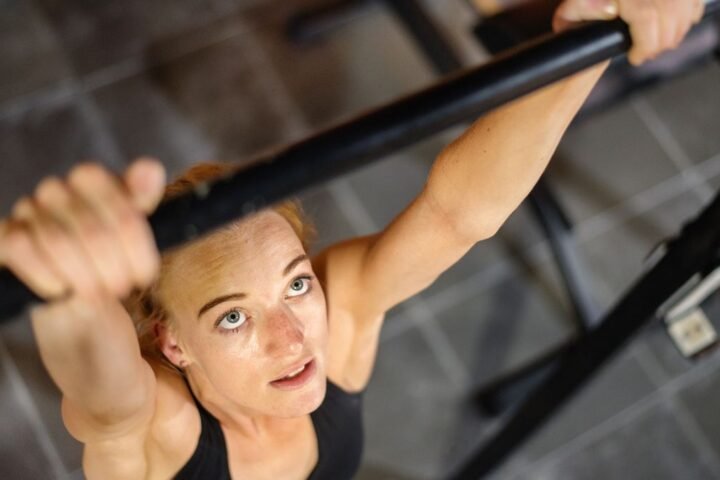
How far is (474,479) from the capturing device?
177cm

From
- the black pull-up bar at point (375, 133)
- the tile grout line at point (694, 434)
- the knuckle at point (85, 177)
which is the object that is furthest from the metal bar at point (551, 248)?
the knuckle at point (85, 177)

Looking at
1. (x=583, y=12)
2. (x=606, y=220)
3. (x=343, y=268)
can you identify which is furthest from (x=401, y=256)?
(x=606, y=220)

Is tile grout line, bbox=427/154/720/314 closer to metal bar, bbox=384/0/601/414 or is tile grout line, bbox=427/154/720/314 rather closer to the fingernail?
Answer: metal bar, bbox=384/0/601/414

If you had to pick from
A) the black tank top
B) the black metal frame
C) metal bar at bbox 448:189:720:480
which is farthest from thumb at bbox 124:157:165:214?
the black metal frame

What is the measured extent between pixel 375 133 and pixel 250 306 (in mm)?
239

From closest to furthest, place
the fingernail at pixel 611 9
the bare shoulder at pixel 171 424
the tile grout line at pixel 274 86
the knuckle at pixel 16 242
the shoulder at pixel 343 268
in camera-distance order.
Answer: the knuckle at pixel 16 242 < the fingernail at pixel 611 9 < the bare shoulder at pixel 171 424 < the shoulder at pixel 343 268 < the tile grout line at pixel 274 86

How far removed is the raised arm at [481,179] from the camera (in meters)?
0.78

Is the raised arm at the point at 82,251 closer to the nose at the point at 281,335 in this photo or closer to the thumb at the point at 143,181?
the thumb at the point at 143,181

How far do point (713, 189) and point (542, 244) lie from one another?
19.0 inches

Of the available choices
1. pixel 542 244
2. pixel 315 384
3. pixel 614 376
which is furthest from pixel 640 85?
pixel 315 384

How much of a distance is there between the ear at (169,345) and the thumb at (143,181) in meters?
0.29

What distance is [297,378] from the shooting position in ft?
2.80

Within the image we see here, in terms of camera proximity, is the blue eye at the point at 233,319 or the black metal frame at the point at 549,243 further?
the black metal frame at the point at 549,243

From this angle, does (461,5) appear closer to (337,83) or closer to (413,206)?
(337,83)
